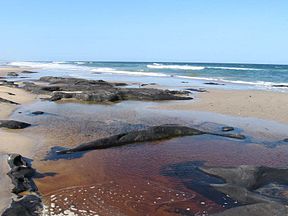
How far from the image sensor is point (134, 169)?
9312mm

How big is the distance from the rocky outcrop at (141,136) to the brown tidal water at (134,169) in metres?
0.35

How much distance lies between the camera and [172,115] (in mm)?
17812

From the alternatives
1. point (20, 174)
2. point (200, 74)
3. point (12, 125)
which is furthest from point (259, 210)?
point (200, 74)

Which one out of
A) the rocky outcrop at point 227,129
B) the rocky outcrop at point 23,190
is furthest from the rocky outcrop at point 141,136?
the rocky outcrop at point 23,190

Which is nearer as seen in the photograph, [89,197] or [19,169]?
[89,197]

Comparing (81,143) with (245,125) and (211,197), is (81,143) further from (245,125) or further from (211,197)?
(245,125)

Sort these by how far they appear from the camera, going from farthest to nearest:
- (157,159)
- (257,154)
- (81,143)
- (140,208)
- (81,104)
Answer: (81,104) < (81,143) < (257,154) < (157,159) < (140,208)

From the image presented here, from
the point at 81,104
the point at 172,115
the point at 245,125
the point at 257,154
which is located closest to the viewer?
the point at 257,154

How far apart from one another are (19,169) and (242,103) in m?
16.6

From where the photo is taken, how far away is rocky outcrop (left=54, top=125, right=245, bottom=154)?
11.2 metres

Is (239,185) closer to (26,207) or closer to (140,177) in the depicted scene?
(140,177)

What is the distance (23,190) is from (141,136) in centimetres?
546

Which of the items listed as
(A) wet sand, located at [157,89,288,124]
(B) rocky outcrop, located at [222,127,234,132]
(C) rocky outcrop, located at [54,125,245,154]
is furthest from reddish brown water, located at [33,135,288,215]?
(A) wet sand, located at [157,89,288,124]

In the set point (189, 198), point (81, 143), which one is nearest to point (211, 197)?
point (189, 198)
